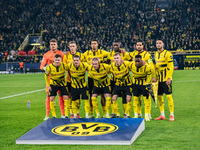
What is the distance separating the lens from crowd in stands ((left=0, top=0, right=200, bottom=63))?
123 ft

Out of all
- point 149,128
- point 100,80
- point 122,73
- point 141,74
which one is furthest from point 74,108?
point 149,128

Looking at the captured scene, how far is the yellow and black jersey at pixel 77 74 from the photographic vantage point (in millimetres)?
8094

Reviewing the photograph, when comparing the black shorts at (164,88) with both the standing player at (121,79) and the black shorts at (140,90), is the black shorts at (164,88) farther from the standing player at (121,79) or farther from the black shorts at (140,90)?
the standing player at (121,79)

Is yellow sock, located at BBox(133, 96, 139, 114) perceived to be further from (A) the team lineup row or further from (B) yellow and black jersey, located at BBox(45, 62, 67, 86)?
(B) yellow and black jersey, located at BBox(45, 62, 67, 86)

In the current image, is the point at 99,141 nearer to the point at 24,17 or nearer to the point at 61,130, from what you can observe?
the point at 61,130

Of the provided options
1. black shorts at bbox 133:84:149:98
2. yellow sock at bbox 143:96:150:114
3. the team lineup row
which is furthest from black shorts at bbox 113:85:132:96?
yellow sock at bbox 143:96:150:114

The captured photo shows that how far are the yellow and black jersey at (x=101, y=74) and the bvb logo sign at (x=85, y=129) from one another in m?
1.44

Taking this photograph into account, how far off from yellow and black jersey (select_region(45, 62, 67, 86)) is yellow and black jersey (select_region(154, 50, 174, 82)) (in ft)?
8.03

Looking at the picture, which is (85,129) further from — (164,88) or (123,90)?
(164,88)

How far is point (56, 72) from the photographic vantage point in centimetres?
810

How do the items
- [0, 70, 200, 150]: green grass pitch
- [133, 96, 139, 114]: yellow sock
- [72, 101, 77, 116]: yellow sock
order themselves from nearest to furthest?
[0, 70, 200, 150]: green grass pitch, [133, 96, 139, 114]: yellow sock, [72, 101, 77, 116]: yellow sock

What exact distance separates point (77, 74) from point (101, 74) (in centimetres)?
62

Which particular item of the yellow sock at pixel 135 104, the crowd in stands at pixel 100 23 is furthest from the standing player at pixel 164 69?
the crowd in stands at pixel 100 23

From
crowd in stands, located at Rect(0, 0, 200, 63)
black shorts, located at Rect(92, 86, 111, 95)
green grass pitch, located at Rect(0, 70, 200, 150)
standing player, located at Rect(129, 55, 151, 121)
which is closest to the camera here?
green grass pitch, located at Rect(0, 70, 200, 150)
